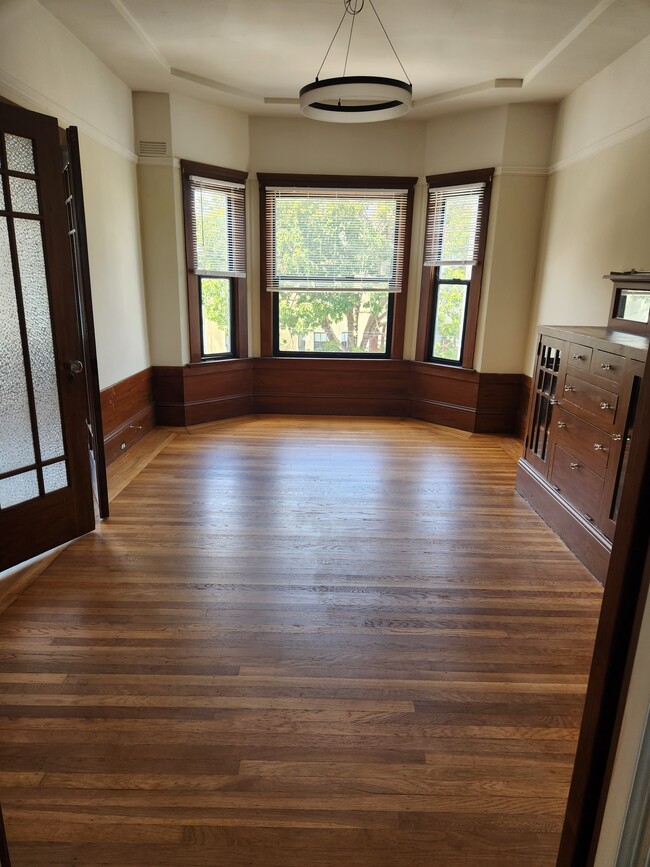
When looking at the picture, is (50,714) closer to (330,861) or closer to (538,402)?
(330,861)

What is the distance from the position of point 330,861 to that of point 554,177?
5.39 meters

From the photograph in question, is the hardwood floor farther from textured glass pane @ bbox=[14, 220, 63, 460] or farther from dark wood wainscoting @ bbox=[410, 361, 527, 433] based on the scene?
dark wood wainscoting @ bbox=[410, 361, 527, 433]

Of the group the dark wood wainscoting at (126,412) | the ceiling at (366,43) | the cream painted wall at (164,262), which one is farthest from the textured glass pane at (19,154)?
the cream painted wall at (164,262)

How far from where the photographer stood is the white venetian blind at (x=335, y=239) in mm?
5746

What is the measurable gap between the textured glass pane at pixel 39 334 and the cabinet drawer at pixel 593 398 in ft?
9.88

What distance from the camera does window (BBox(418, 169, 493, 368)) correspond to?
17.5 feet

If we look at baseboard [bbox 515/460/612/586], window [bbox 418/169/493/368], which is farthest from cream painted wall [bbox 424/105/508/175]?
baseboard [bbox 515/460/612/586]

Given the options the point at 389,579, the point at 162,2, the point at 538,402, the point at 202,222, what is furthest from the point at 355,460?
the point at 162,2

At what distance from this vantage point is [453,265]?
559 cm

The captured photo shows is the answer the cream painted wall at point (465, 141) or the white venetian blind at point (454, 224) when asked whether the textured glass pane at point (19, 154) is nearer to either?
the white venetian blind at point (454, 224)

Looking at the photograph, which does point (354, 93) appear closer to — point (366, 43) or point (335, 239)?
point (366, 43)

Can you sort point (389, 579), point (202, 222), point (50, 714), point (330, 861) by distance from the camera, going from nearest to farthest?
point (330, 861), point (50, 714), point (389, 579), point (202, 222)

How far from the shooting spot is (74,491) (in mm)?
3178

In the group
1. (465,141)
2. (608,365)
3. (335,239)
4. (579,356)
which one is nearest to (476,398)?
(335,239)
